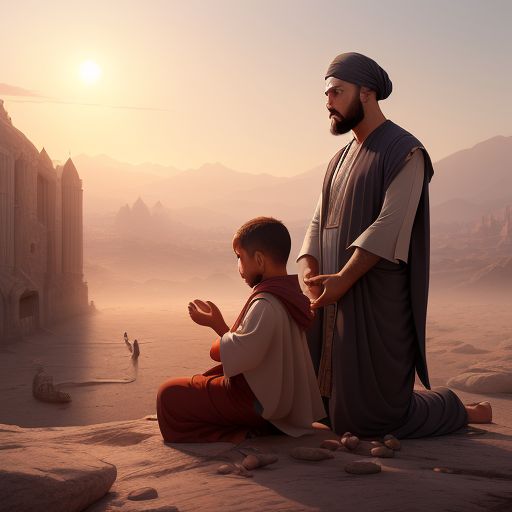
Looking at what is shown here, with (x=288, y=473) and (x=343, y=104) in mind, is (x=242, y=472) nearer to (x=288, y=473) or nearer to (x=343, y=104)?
(x=288, y=473)

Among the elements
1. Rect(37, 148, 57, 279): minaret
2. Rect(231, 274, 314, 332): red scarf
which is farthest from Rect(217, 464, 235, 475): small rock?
Rect(37, 148, 57, 279): minaret

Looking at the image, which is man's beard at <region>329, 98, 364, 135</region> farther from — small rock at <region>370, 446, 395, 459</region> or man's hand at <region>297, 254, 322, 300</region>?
small rock at <region>370, 446, 395, 459</region>

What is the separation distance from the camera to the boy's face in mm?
3531

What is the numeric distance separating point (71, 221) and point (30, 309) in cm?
666

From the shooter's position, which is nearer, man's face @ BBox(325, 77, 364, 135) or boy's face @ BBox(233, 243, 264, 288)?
boy's face @ BBox(233, 243, 264, 288)

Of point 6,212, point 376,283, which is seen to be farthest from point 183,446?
point 6,212

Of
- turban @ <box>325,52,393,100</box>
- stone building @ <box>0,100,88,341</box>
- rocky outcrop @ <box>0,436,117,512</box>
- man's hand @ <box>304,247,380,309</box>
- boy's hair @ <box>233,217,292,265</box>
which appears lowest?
rocky outcrop @ <box>0,436,117,512</box>

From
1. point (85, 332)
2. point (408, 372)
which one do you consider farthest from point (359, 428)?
point (85, 332)

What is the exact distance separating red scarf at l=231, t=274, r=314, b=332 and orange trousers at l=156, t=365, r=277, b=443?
13.3 inches

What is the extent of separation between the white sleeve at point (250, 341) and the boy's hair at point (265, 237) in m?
0.28

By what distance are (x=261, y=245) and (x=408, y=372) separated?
1.24 meters

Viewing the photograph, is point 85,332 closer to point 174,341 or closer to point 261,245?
point 174,341

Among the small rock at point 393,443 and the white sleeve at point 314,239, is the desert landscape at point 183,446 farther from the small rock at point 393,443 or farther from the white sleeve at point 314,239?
the white sleeve at point 314,239

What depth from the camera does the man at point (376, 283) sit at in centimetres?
380
